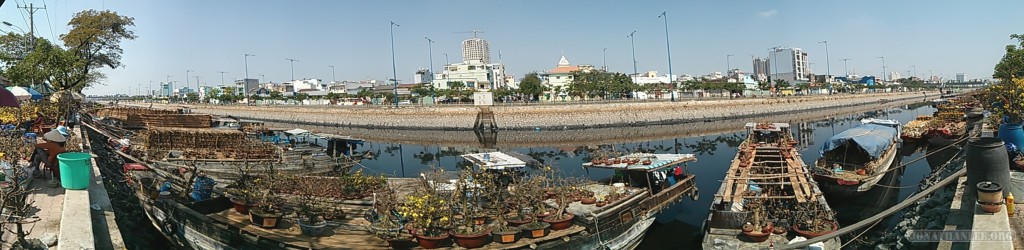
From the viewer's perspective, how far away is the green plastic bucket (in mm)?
10703

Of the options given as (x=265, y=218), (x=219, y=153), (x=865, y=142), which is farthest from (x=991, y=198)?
(x=219, y=153)

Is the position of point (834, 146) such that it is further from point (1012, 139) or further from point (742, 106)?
point (742, 106)

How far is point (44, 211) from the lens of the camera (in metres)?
9.91

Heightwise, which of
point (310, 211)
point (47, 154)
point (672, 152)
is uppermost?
point (47, 154)

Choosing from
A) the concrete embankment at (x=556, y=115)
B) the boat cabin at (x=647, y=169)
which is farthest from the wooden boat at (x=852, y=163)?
the concrete embankment at (x=556, y=115)

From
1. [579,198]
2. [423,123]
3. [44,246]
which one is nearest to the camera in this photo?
[44,246]

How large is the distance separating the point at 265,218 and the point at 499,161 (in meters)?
7.08

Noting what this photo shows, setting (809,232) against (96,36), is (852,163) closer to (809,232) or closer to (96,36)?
(809,232)

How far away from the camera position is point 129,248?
12336 millimetres

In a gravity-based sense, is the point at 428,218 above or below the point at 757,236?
above

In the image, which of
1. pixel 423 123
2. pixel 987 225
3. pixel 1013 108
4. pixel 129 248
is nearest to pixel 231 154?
pixel 129 248

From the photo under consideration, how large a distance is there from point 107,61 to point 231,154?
28.4 metres

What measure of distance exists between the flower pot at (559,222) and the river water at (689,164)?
400 centimetres

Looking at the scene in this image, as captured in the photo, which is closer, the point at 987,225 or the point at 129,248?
the point at 987,225
